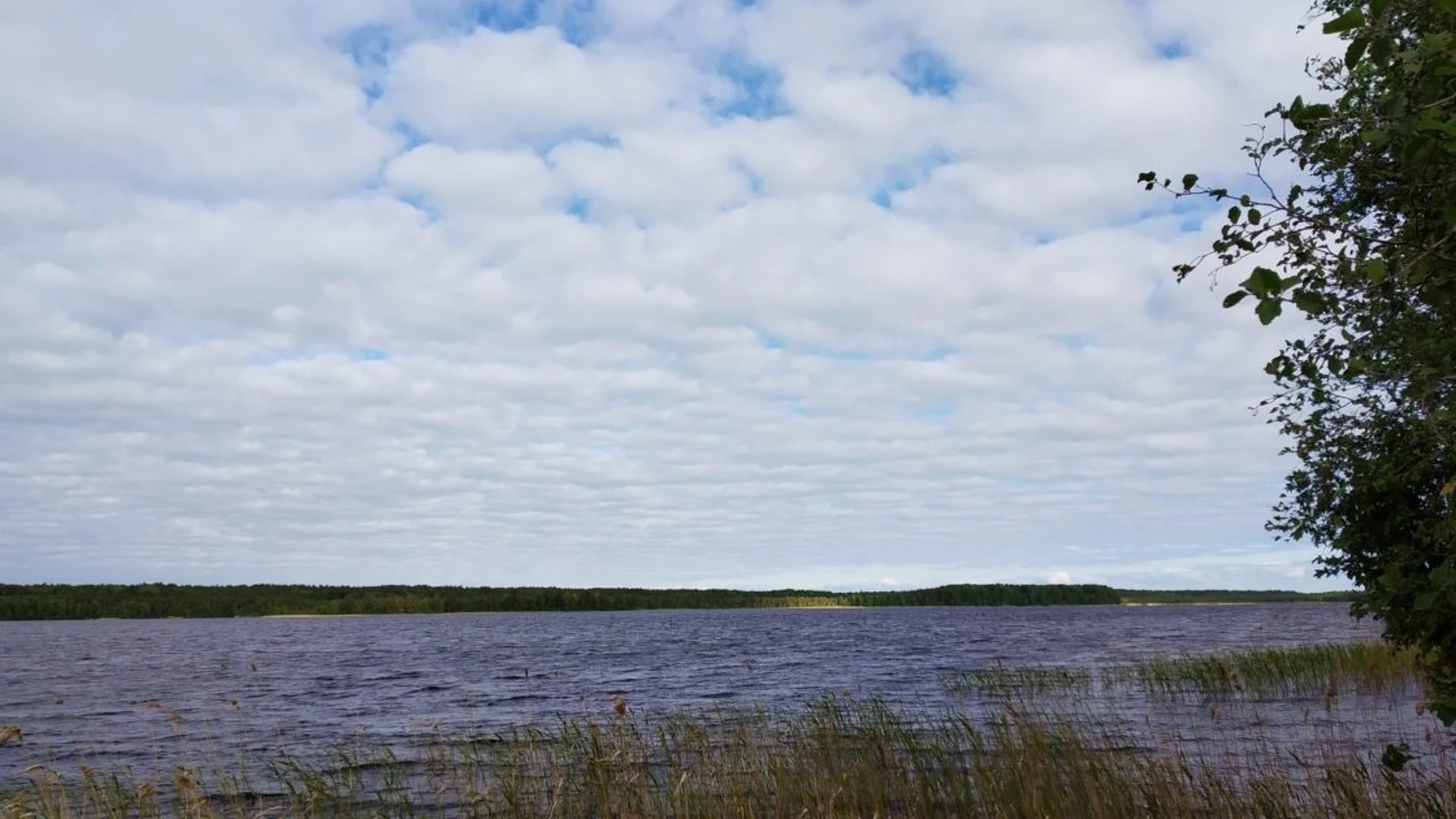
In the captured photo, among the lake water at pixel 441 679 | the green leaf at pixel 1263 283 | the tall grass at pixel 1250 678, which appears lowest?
the lake water at pixel 441 679

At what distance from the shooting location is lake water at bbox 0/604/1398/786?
26953mm

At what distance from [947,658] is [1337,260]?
49.0m

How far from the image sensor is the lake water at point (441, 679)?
26953 mm

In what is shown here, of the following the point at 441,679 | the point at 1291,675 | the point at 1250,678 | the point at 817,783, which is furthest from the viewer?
the point at 441,679

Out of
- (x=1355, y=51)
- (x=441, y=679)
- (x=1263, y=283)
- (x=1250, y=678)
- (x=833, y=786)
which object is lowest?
(x=441, y=679)

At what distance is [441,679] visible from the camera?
44500 mm

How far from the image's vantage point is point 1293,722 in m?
22.7

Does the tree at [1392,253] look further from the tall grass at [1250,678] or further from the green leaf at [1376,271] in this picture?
the tall grass at [1250,678]

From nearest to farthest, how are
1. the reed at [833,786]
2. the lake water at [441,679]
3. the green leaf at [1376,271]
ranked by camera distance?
1. the green leaf at [1376,271]
2. the reed at [833,786]
3. the lake water at [441,679]

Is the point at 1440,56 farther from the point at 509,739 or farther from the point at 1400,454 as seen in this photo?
the point at 509,739

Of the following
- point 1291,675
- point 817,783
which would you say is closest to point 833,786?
point 817,783

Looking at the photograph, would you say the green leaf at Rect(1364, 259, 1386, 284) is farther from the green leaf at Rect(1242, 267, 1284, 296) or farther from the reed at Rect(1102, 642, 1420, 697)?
the reed at Rect(1102, 642, 1420, 697)

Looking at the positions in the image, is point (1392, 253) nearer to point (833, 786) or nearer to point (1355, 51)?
point (1355, 51)

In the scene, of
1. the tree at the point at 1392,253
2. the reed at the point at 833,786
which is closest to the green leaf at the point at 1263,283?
the tree at the point at 1392,253
